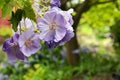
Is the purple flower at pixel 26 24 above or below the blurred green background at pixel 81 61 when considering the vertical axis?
above

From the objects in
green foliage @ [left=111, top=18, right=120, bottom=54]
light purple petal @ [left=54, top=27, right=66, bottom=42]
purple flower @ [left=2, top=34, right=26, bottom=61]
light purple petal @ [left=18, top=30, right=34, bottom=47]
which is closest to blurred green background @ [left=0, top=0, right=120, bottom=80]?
green foliage @ [left=111, top=18, right=120, bottom=54]

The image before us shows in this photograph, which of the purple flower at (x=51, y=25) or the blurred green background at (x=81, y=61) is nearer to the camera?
the purple flower at (x=51, y=25)

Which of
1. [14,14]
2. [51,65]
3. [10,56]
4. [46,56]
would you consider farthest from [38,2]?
[46,56]

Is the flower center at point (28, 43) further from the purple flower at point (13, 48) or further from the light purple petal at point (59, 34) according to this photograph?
the light purple petal at point (59, 34)

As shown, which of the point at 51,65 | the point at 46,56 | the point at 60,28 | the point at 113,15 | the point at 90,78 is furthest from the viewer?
the point at 46,56

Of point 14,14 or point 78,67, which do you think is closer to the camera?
point 14,14

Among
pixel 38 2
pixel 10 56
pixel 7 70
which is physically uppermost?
pixel 38 2

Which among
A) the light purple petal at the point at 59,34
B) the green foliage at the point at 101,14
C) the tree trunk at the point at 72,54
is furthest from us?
the tree trunk at the point at 72,54

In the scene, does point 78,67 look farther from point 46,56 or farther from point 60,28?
point 60,28

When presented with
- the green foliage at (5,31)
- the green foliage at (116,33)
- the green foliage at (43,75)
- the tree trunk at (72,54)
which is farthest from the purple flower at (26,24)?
the green foliage at (5,31)
